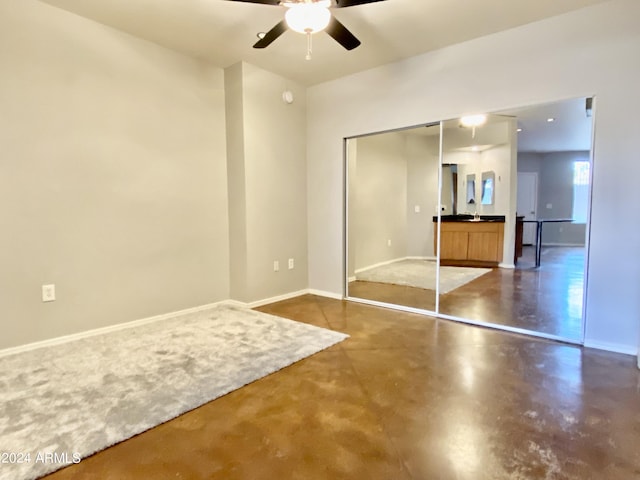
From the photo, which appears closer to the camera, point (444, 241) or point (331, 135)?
point (444, 241)

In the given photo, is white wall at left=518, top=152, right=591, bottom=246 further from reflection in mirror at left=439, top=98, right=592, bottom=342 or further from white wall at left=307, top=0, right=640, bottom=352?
white wall at left=307, top=0, right=640, bottom=352

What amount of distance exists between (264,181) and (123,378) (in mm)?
2500

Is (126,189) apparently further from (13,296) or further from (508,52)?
(508,52)

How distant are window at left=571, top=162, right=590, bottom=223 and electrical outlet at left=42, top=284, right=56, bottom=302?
4.37 m

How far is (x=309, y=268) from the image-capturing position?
4691mm

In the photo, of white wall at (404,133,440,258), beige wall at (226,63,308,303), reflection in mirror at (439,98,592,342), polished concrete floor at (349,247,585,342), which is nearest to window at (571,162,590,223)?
reflection in mirror at (439,98,592,342)

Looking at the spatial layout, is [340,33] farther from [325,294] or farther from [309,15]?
[325,294]

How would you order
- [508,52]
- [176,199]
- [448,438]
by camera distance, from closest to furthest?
A: [448,438] → [508,52] → [176,199]

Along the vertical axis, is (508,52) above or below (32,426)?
above

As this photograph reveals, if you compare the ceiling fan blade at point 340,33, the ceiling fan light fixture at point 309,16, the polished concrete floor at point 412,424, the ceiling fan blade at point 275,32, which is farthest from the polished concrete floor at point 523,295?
the ceiling fan blade at point 275,32

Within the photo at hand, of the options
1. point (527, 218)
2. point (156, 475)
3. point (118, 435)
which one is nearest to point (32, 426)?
point (118, 435)

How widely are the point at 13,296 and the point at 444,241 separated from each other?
3965 mm

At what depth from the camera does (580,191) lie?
308 cm

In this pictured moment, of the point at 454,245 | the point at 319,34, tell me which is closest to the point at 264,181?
the point at 319,34
